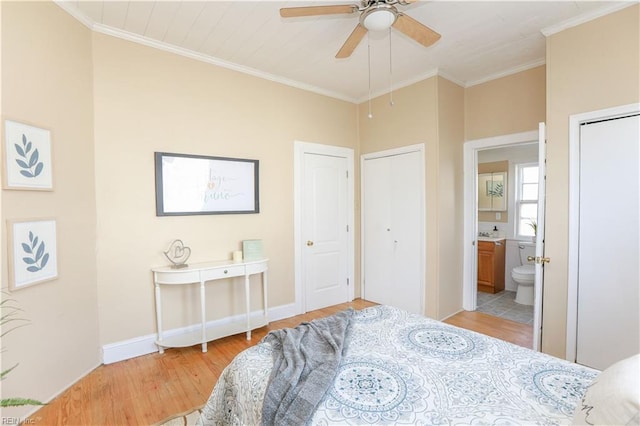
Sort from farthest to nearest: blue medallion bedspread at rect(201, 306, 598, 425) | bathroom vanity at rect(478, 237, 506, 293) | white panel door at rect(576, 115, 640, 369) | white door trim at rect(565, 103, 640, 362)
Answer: bathroom vanity at rect(478, 237, 506, 293) < white door trim at rect(565, 103, 640, 362) < white panel door at rect(576, 115, 640, 369) < blue medallion bedspread at rect(201, 306, 598, 425)

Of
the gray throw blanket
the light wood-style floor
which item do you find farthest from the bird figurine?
the gray throw blanket

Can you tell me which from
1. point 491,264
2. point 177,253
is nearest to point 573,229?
point 491,264

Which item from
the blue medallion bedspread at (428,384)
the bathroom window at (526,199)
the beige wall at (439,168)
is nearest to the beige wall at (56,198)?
the blue medallion bedspread at (428,384)

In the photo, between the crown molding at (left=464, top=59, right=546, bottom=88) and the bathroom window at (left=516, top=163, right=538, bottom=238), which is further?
the bathroom window at (left=516, top=163, right=538, bottom=238)

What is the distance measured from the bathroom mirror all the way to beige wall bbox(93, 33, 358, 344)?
10.9ft

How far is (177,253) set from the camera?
9.23ft

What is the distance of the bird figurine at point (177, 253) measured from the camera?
2.77 metres

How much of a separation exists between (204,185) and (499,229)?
4.49m

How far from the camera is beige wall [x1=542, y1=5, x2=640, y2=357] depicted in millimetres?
2160

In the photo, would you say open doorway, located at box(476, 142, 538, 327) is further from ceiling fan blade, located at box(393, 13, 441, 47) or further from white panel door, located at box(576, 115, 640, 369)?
ceiling fan blade, located at box(393, 13, 441, 47)

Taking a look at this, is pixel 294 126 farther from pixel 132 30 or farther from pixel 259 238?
pixel 132 30

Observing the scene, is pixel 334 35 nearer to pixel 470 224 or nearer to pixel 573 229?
pixel 573 229

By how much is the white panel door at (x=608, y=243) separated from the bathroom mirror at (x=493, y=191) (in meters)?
2.57

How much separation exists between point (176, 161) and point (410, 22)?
7.34 feet
